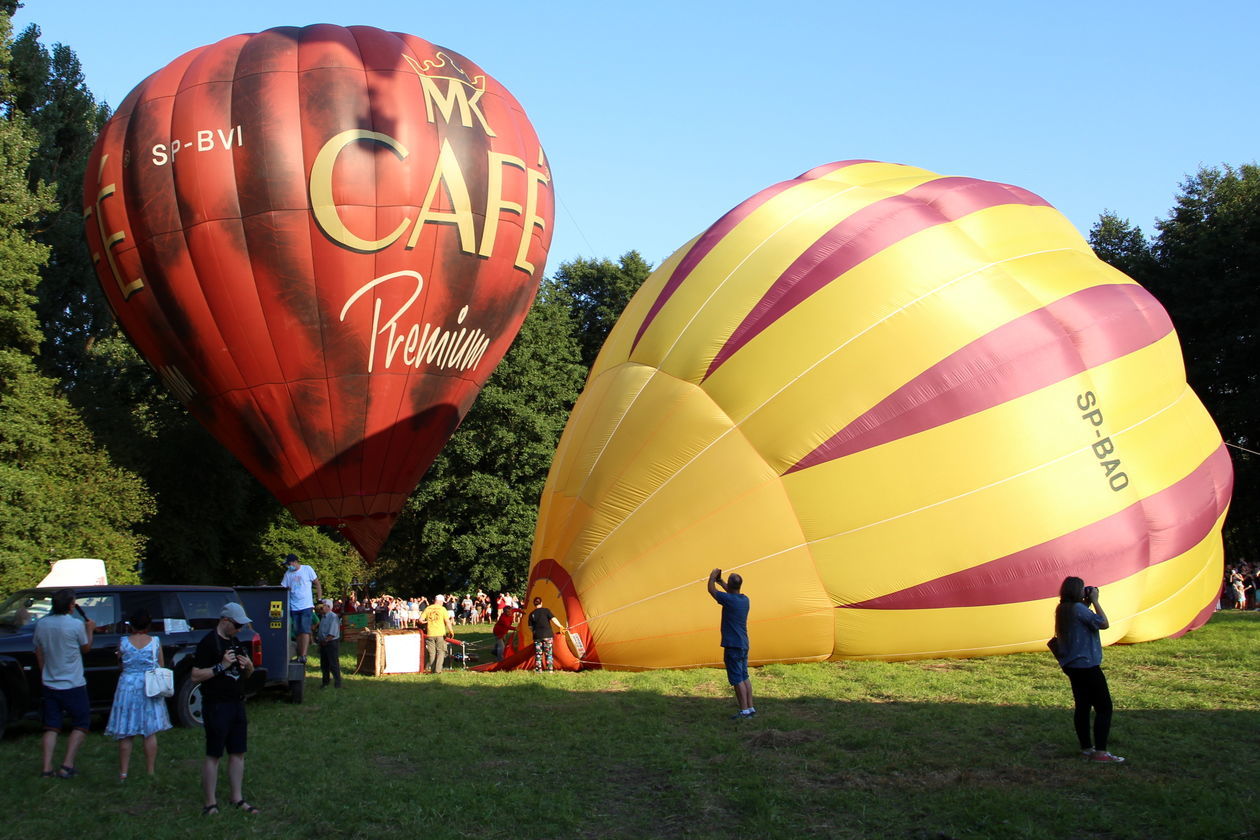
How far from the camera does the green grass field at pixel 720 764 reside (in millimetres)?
5707

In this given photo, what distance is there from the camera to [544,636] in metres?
11.7

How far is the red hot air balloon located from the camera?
15.6 m

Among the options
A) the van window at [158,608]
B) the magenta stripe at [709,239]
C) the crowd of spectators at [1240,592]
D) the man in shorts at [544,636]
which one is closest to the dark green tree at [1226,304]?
the crowd of spectators at [1240,592]

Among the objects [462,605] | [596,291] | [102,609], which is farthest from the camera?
[596,291]

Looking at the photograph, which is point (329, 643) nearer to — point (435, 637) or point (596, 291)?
point (435, 637)

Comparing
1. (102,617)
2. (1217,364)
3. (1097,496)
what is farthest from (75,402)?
(1217,364)

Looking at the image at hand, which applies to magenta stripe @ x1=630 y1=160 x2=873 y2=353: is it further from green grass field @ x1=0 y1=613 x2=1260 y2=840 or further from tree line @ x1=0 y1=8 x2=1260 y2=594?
tree line @ x1=0 y1=8 x2=1260 y2=594

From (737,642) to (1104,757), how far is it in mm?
2918

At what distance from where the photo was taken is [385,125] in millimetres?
16047

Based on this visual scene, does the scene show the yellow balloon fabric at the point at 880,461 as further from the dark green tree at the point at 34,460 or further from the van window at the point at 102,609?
the dark green tree at the point at 34,460

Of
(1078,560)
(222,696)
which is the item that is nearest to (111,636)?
(222,696)

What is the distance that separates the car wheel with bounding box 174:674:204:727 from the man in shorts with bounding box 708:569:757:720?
14.8ft

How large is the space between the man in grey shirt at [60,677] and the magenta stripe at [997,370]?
6.77m

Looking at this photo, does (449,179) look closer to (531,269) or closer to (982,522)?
(531,269)
